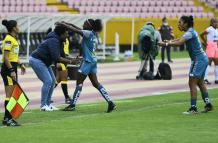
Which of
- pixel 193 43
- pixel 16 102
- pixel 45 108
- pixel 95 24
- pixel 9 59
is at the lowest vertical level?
pixel 45 108

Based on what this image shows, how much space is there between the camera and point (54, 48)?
17938 mm

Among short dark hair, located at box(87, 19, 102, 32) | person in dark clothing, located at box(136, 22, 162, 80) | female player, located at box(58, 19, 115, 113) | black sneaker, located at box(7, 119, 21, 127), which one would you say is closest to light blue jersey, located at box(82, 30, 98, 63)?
female player, located at box(58, 19, 115, 113)

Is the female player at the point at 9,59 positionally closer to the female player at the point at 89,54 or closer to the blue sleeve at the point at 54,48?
the blue sleeve at the point at 54,48

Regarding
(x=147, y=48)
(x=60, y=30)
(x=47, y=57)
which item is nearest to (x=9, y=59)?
(x=60, y=30)

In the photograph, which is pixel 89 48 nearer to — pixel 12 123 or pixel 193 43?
pixel 193 43

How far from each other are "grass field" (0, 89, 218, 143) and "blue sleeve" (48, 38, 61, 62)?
1.12m

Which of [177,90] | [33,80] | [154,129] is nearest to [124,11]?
[33,80]

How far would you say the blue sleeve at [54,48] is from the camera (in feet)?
58.7

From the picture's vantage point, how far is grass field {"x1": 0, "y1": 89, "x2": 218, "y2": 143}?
13320 mm

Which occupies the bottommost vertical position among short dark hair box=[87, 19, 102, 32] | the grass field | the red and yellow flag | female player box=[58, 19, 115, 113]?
the grass field

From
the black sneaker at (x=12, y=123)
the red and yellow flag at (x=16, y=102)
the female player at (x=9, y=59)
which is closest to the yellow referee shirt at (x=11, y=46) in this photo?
the female player at (x=9, y=59)

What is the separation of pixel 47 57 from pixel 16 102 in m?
3.14

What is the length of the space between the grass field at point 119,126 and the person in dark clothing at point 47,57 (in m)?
0.47

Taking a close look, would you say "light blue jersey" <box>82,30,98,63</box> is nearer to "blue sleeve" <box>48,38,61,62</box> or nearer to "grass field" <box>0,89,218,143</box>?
"blue sleeve" <box>48,38,61,62</box>
